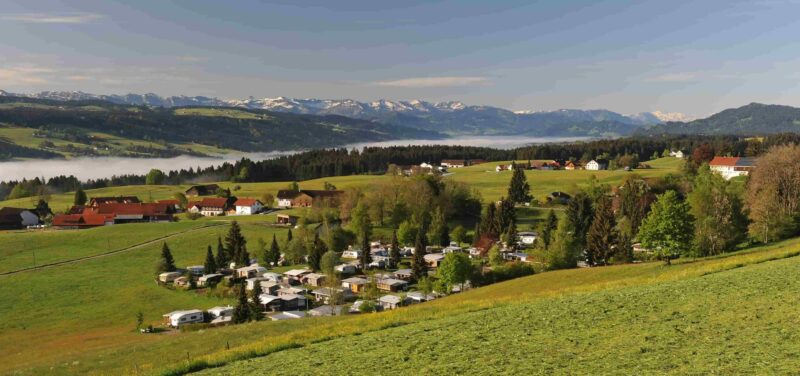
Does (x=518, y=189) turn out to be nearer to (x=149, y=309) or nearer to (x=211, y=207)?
(x=211, y=207)

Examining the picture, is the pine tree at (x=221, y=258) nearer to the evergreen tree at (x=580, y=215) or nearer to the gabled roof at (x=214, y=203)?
the evergreen tree at (x=580, y=215)

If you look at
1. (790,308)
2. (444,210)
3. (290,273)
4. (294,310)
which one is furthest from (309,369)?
(444,210)

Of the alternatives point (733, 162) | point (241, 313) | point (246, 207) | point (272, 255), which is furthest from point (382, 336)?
point (733, 162)

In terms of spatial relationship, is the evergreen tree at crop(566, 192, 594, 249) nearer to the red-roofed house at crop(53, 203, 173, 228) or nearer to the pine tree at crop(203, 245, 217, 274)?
the pine tree at crop(203, 245, 217, 274)

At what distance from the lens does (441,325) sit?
909 inches

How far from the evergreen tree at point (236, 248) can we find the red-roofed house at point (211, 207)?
177 feet

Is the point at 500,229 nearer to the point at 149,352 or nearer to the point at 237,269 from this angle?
the point at 237,269

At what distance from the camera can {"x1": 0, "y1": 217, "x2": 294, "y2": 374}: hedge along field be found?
104 feet

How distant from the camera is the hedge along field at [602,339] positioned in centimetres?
1453

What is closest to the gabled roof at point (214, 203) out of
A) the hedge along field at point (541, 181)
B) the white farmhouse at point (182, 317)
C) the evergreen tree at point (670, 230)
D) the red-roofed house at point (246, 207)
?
the red-roofed house at point (246, 207)

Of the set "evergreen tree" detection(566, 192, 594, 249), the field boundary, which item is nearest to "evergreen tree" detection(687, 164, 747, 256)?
"evergreen tree" detection(566, 192, 594, 249)

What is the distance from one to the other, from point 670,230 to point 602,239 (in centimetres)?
1649

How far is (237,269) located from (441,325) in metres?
55.9

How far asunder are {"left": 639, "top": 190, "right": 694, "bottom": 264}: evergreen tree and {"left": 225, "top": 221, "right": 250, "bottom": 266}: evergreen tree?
53.0 metres
